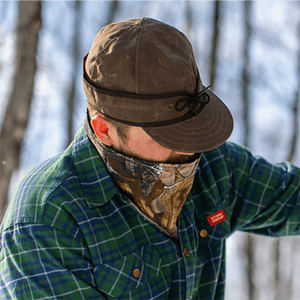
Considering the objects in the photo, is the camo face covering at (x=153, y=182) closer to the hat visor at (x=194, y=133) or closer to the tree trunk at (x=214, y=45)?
the hat visor at (x=194, y=133)

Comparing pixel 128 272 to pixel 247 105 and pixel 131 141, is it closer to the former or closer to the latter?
pixel 131 141

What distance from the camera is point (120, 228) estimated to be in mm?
1287

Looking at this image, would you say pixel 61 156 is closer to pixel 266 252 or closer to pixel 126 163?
A: pixel 126 163

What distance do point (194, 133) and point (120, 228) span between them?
0.49m

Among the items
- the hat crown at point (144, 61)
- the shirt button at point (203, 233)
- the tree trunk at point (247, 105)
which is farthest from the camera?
the tree trunk at point (247, 105)

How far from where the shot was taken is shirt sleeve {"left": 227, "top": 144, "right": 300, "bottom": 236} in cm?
159

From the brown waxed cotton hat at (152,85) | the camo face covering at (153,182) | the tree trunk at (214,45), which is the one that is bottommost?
the camo face covering at (153,182)

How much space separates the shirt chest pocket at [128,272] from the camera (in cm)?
120

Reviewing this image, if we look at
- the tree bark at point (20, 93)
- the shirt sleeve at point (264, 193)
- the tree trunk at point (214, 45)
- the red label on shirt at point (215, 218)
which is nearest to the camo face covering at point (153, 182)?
the red label on shirt at point (215, 218)

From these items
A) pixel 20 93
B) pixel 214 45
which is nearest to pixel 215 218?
pixel 20 93

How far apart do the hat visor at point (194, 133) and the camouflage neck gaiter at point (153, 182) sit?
0.36 feet

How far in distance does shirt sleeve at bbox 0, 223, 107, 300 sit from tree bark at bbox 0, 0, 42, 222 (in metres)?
1.04

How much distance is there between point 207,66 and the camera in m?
4.54

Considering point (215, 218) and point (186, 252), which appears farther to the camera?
point (215, 218)
